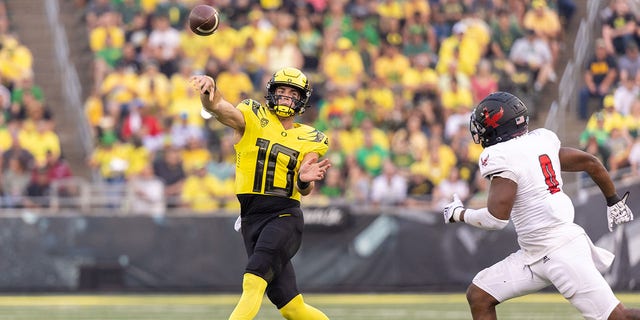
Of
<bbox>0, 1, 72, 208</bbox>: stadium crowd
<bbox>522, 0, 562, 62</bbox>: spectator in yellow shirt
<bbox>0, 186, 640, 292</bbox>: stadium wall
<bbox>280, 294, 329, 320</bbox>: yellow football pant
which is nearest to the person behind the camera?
<bbox>280, 294, 329, 320</bbox>: yellow football pant

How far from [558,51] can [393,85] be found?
7.78 ft

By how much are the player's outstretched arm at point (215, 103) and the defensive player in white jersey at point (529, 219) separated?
4.74ft

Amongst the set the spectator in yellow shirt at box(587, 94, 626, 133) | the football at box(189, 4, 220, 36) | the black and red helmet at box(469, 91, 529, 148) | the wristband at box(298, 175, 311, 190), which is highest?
the football at box(189, 4, 220, 36)

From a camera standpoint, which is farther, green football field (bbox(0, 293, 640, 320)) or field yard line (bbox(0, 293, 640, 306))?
field yard line (bbox(0, 293, 640, 306))

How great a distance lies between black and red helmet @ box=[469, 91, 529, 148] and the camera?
7023mm

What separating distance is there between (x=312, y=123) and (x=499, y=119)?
898 cm

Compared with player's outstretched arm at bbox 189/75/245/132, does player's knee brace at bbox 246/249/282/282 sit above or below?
below

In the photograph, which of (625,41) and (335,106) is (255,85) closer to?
(335,106)

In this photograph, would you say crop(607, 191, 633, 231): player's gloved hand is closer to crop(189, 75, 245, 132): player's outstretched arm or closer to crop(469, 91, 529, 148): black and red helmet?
crop(469, 91, 529, 148): black and red helmet

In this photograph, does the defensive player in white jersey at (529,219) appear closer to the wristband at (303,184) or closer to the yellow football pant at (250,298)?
the wristband at (303,184)

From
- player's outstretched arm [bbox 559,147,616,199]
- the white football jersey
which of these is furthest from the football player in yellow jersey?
player's outstretched arm [bbox 559,147,616,199]

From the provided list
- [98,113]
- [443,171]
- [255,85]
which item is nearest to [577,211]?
[443,171]

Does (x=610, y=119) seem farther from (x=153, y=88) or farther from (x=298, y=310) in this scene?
(x=298, y=310)

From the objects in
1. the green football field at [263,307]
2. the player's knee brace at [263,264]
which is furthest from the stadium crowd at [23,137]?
the player's knee brace at [263,264]
